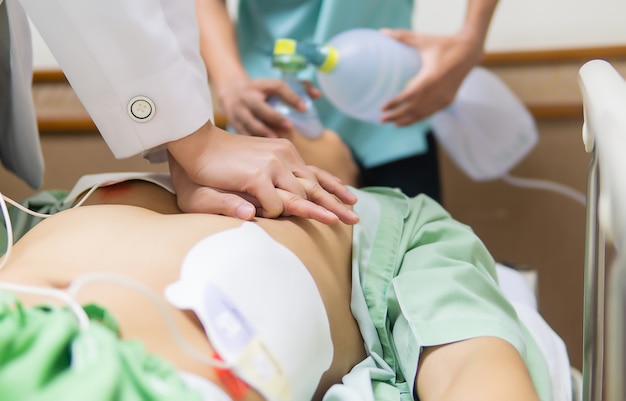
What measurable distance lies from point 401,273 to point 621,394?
0.41 meters

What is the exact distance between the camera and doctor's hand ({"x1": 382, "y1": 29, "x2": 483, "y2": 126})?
4.43 ft

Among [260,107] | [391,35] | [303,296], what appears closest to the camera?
[303,296]

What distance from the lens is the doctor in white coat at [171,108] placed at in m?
0.77

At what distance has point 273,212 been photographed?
0.76m

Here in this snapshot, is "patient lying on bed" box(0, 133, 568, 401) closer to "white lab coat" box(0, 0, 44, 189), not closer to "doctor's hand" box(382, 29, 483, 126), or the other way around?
"white lab coat" box(0, 0, 44, 189)

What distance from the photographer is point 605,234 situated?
16.7 inches

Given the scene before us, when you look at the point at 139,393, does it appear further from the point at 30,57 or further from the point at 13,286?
the point at 30,57

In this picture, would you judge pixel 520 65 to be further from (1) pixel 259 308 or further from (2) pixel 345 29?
Result: (1) pixel 259 308

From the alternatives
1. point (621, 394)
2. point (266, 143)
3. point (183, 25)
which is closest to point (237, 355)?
point (621, 394)

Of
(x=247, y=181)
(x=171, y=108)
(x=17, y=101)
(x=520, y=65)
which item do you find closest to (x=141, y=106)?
(x=171, y=108)

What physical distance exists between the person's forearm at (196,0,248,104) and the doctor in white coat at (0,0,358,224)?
539 millimetres

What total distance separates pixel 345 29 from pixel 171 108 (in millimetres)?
746

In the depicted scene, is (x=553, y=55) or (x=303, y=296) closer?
(x=303, y=296)

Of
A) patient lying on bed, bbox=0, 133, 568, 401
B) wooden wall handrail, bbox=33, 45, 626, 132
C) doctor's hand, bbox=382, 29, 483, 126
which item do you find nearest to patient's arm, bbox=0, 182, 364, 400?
patient lying on bed, bbox=0, 133, 568, 401
